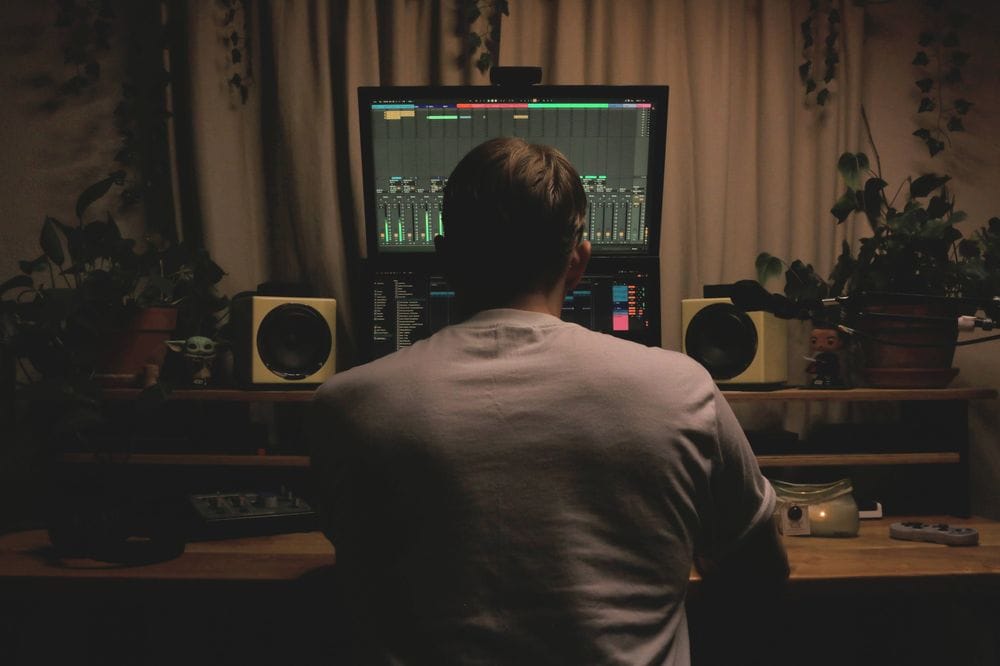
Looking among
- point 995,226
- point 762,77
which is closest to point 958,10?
point 762,77

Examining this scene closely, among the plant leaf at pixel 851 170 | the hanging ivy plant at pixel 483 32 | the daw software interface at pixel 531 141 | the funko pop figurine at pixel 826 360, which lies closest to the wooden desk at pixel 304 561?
the funko pop figurine at pixel 826 360

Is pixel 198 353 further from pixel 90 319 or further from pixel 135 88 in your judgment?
pixel 135 88

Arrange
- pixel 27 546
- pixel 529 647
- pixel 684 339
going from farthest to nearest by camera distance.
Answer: pixel 684 339, pixel 27 546, pixel 529 647

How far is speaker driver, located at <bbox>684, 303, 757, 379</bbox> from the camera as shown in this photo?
175 cm

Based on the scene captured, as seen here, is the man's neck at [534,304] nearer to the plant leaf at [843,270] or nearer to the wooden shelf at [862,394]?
the wooden shelf at [862,394]

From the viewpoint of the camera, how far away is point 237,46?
2117 mm

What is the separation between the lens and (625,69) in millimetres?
2150

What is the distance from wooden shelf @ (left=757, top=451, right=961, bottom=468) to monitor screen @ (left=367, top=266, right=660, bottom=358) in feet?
1.21

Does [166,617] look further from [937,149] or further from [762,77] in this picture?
[937,149]

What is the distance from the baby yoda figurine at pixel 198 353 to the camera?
1800mm

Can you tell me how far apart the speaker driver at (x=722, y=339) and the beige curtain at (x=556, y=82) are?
0.36 metres

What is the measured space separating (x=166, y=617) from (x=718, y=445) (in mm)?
1651

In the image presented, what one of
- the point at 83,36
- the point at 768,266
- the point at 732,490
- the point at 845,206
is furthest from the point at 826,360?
the point at 83,36

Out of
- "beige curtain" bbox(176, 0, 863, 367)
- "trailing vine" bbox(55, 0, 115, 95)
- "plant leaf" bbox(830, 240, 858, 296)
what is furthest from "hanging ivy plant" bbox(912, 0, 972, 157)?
"trailing vine" bbox(55, 0, 115, 95)
